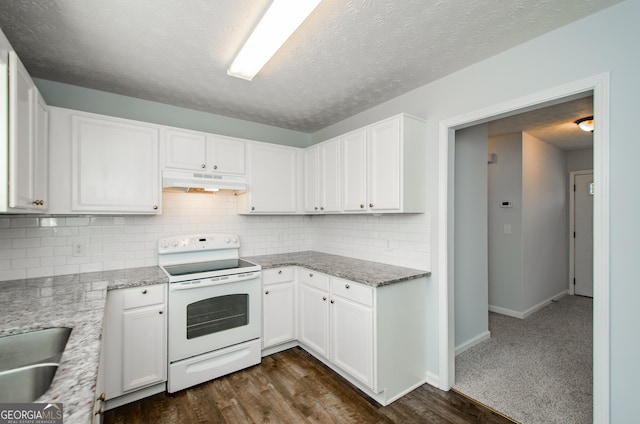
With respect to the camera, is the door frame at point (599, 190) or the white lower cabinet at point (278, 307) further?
the white lower cabinet at point (278, 307)

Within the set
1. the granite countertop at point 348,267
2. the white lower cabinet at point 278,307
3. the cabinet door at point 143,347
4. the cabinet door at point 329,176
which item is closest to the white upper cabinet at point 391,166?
the cabinet door at point 329,176

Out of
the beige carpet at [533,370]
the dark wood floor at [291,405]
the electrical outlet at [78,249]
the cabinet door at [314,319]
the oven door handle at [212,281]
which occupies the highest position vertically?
the electrical outlet at [78,249]

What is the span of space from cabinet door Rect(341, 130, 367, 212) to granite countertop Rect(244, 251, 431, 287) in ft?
1.87

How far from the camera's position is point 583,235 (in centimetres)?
512

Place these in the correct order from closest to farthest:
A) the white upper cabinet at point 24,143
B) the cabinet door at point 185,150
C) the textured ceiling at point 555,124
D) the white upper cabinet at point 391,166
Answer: the white upper cabinet at point 24,143 < the white upper cabinet at point 391,166 < the cabinet door at point 185,150 < the textured ceiling at point 555,124

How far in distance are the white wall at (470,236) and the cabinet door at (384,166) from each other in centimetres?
97

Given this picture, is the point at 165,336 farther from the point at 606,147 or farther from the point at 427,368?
the point at 606,147

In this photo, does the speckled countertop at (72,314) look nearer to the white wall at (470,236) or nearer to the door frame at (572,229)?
the white wall at (470,236)

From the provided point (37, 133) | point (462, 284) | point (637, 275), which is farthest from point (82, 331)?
point (462, 284)

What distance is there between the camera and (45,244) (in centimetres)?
241

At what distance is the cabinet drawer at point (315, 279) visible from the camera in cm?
275

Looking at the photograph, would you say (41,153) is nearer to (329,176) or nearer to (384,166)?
(329,176)

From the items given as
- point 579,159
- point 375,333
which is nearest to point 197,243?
point 375,333

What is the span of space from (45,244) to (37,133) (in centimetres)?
101
